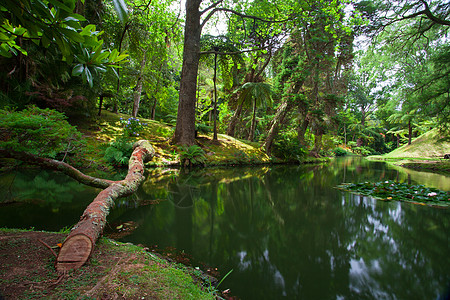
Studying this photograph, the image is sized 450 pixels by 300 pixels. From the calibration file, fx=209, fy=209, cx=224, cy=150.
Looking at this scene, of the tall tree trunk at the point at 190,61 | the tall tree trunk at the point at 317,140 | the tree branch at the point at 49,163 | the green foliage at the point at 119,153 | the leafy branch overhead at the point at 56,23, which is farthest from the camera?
the tall tree trunk at the point at 317,140

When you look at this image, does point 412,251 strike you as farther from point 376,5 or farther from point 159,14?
point 159,14

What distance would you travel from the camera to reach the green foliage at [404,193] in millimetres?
3861

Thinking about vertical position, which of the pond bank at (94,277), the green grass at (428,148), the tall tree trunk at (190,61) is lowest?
the pond bank at (94,277)

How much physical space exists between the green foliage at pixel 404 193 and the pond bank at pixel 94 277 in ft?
14.4

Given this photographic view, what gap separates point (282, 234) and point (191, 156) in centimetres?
573

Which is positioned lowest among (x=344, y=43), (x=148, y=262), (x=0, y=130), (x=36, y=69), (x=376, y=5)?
(x=148, y=262)

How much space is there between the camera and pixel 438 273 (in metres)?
1.71

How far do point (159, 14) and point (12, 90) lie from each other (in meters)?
6.19

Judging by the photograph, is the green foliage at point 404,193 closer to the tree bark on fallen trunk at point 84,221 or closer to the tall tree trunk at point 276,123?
the tree bark on fallen trunk at point 84,221

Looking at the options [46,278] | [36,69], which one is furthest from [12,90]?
[46,278]

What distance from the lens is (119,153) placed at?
21.2ft

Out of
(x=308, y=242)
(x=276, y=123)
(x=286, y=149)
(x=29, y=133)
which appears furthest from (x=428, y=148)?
(x=29, y=133)

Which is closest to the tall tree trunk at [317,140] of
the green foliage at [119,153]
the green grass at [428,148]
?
the green grass at [428,148]

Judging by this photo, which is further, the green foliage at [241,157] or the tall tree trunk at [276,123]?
the tall tree trunk at [276,123]
